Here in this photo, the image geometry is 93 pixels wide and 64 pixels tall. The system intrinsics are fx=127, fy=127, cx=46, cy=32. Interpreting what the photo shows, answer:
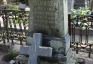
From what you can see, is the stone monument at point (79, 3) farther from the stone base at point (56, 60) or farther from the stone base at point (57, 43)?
the stone base at point (56, 60)

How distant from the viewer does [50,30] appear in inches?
106

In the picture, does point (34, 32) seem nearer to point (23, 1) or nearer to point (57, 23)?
point (57, 23)

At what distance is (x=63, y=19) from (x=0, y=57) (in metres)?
2.11

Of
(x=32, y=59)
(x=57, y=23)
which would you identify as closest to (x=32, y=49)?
(x=32, y=59)

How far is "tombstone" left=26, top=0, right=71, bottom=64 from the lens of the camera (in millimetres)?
2547

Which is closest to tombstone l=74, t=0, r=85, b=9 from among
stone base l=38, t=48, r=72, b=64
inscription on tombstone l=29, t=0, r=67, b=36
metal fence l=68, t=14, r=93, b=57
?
metal fence l=68, t=14, r=93, b=57

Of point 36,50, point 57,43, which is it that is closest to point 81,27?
point 57,43

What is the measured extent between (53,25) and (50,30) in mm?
130

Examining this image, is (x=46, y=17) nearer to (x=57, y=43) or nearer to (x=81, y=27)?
(x=57, y=43)

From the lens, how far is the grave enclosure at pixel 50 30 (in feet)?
8.25

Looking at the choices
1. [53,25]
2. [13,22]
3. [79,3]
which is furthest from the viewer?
[79,3]

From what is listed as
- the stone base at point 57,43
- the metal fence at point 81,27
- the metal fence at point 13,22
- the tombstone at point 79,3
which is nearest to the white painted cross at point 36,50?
the stone base at point 57,43

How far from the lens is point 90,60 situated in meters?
3.10

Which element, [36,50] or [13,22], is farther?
[13,22]
